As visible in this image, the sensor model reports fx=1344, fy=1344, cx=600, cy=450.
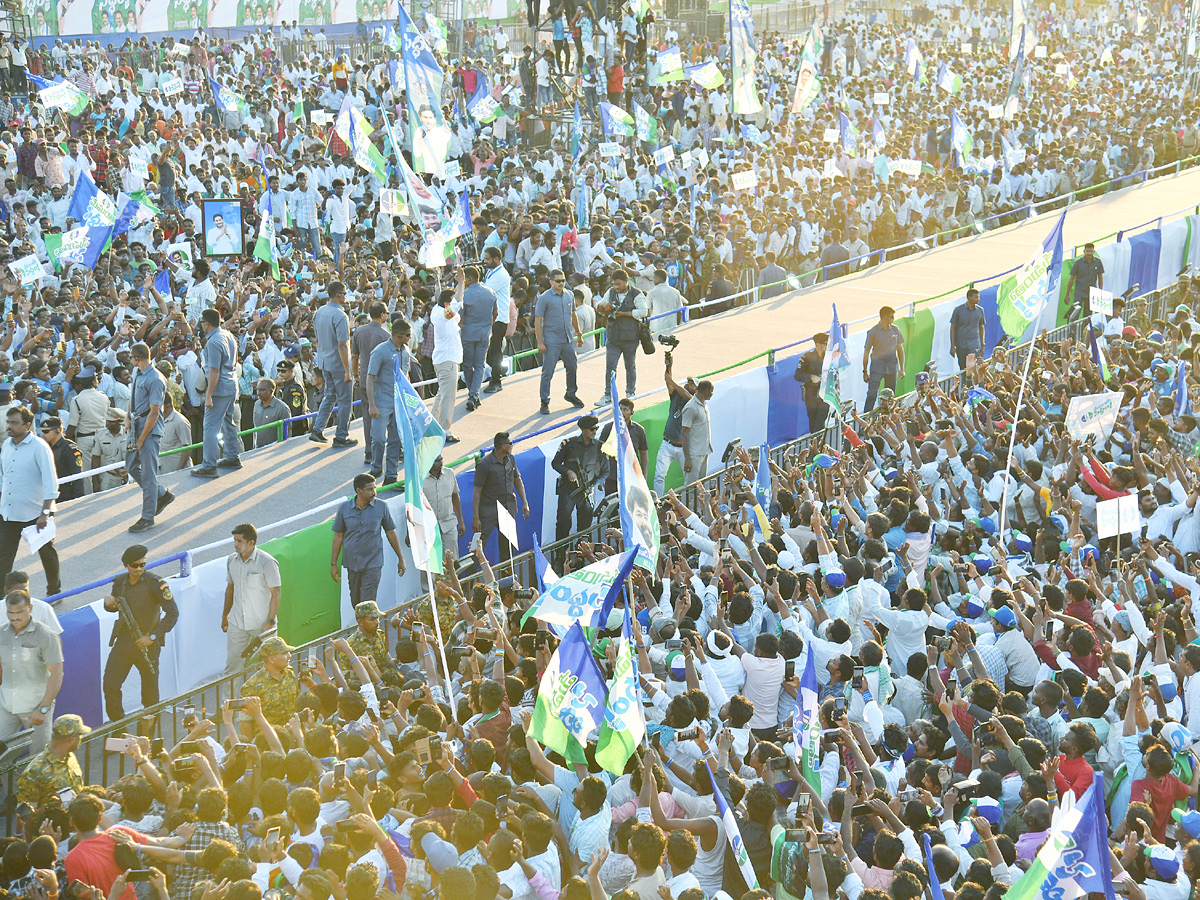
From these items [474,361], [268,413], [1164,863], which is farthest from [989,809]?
[268,413]

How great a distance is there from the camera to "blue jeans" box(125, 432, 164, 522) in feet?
34.0

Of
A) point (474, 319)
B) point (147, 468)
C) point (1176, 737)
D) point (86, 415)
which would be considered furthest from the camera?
point (474, 319)

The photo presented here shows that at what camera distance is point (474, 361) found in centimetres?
1330

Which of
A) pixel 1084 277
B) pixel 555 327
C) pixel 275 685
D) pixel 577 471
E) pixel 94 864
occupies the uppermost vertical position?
pixel 555 327

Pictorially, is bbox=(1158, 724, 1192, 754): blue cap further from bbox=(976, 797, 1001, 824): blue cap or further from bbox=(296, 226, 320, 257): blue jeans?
bbox=(296, 226, 320, 257): blue jeans

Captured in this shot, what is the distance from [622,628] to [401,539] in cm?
323

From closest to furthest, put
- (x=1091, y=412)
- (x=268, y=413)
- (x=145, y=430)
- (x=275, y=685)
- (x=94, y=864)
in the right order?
(x=94, y=864)
(x=275, y=685)
(x=145, y=430)
(x=1091, y=412)
(x=268, y=413)

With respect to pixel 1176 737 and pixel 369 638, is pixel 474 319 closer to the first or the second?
pixel 369 638

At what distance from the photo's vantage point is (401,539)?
1026 cm

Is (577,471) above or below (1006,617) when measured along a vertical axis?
below

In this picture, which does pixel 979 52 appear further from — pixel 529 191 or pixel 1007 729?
pixel 1007 729

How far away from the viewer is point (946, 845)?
5695 millimetres

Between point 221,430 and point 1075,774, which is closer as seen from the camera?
point 1075,774

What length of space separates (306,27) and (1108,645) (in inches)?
1400
